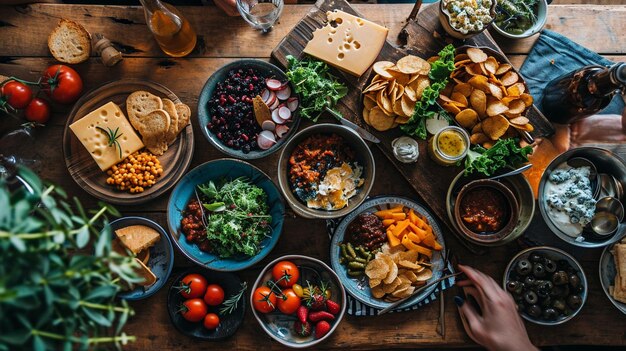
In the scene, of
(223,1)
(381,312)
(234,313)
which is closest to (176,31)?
(223,1)

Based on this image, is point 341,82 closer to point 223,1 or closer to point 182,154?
point 223,1

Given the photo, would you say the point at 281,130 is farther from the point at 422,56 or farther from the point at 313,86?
the point at 422,56

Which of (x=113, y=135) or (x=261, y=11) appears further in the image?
(x=261, y=11)

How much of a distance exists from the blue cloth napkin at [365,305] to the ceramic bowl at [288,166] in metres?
0.13

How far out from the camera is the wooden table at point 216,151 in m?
2.21

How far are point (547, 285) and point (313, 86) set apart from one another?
4.71 ft

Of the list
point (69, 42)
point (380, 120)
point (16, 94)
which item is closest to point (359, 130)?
point (380, 120)

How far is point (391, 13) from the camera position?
2.37m

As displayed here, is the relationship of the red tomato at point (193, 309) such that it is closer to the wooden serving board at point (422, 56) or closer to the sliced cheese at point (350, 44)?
the wooden serving board at point (422, 56)

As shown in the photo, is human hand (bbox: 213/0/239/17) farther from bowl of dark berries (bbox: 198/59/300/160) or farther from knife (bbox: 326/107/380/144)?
knife (bbox: 326/107/380/144)

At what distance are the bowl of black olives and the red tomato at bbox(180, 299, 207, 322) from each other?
1.43m

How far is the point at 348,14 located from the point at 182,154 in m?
1.07

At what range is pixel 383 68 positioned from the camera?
86.7 inches

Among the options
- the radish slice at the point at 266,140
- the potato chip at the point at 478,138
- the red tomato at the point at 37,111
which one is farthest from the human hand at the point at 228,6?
the potato chip at the point at 478,138
